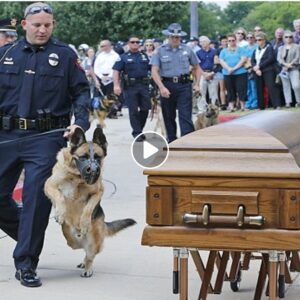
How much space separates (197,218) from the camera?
13.6 ft

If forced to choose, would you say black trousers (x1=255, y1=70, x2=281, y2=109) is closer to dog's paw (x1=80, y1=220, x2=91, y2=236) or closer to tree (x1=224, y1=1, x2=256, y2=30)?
dog's paw (x1=80, y1=220, x2=91, y2=236)

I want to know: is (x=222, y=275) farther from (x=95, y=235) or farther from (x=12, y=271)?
(x=12, y=271)

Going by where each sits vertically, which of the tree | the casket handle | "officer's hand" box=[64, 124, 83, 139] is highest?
the tree

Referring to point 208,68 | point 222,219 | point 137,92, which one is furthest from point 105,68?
point 222,219

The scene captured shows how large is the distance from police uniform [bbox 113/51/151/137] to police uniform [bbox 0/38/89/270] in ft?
28.7

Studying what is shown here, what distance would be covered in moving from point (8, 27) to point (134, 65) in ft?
21.3

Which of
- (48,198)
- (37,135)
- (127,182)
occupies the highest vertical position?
(37,135)

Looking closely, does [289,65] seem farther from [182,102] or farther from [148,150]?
[148,150]

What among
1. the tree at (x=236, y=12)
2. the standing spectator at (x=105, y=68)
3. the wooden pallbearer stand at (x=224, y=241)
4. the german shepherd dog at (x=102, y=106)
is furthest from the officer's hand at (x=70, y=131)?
the tree at (x=236, y=12)

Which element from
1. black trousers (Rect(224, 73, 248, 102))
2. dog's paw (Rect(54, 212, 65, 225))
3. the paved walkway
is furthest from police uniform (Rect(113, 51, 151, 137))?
dog's paw (Rect(54, 212, 65, 225))

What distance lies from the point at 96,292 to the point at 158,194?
5.61 feet

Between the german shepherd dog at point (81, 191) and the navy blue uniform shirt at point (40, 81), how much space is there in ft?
1.04

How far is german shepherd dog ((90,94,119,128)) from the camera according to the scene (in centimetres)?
1859

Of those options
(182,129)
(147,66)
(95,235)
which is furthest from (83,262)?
(147,66)
